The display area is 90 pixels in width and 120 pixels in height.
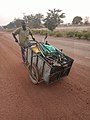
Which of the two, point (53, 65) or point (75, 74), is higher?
point (53, 65)

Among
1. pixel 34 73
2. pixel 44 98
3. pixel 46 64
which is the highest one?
pixel 46 64

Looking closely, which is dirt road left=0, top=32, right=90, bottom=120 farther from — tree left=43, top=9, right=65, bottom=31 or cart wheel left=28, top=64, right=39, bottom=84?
tree left=43, top=9, right=65, bottom=31

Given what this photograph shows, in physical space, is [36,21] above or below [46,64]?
below

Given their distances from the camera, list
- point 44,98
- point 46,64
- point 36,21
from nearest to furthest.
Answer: point 44,98, point 46,64, point 36,21

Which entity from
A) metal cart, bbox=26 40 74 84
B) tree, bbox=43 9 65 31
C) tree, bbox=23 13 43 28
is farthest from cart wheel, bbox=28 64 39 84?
tree, bbox=23 13 43 28

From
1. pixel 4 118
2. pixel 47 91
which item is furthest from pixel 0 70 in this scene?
pixel 4 118

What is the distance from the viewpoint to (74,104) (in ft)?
13.5

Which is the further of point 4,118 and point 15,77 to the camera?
point 15,77

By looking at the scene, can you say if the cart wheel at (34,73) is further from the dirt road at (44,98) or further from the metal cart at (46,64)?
the dirt road at (44,98)

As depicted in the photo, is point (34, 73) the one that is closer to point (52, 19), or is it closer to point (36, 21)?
point (52, 19)

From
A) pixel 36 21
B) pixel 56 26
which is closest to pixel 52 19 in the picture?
pixel 56 26

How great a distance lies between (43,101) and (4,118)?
1095mm

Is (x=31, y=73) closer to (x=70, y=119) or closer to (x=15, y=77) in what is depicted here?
(x=15, y=77)

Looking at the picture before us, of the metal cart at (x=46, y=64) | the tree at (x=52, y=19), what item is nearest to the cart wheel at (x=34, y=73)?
the metal cart at (x=46, y=64)
